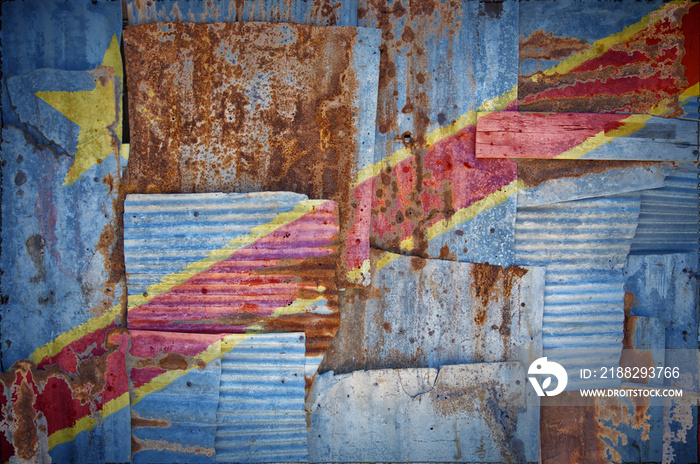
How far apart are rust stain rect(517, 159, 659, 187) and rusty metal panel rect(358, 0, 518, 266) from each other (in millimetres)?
113

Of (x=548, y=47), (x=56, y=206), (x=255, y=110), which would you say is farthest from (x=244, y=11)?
(x=548, y=47)

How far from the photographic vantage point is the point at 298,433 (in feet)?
8.63

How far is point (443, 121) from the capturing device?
2684 mm

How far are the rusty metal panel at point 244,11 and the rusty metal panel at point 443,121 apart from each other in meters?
0.18

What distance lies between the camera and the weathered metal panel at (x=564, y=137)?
2641mm

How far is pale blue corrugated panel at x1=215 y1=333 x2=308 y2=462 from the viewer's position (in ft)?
8.44

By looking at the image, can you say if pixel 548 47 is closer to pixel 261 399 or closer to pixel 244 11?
pixel 244 11

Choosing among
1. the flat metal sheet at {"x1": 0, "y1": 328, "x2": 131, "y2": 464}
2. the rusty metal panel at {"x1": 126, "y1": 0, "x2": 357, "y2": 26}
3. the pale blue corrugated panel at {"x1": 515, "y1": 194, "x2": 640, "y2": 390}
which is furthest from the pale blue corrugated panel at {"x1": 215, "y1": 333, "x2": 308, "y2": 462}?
the rusty metal panel at {"x1": 126, "y1": 0, "x2": 357, "y2": 26}

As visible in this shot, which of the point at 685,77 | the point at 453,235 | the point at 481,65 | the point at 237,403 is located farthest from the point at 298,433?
the point at 685,77

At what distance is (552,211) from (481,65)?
111 centimetres

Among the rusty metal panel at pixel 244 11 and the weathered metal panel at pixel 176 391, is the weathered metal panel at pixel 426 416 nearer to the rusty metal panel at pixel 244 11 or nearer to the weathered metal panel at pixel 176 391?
the weathered metal panel at pixel 176 391

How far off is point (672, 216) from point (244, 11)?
333cm

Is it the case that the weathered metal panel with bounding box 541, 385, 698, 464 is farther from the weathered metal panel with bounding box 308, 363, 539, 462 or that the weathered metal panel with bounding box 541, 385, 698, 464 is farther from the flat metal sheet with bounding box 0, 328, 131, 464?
the flat metal sheet with bounding box 0, 328, 131, 464

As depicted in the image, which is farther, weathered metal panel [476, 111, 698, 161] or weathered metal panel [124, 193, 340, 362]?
weathered metal panel [476, 111, 698, 161]
